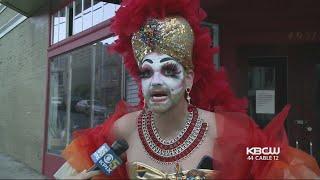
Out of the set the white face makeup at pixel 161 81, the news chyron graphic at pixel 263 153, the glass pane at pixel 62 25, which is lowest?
the news chyron graphic at pixel 263 153

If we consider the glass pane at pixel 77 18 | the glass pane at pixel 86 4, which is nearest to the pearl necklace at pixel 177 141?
the glass pane at pixel 86 4

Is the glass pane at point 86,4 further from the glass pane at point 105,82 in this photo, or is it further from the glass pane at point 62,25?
the glass pane at point 62,25

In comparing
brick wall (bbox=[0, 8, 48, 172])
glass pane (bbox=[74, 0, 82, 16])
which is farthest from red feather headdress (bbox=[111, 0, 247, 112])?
brick wall (bbox=[0, 8, 48, 172])

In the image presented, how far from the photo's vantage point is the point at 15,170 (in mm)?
12180

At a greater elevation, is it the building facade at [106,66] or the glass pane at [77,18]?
the glass pane at [77,18]

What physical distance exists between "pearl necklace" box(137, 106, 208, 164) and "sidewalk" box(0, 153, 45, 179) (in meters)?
8.86

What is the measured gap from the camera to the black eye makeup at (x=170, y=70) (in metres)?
2.59

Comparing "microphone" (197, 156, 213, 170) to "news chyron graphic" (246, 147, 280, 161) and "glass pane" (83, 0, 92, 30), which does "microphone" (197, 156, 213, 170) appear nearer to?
"news chyron graphic" (246, 147, 280, 161)

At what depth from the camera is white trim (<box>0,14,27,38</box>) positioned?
45.9ft

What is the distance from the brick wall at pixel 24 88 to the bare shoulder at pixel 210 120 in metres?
9.58

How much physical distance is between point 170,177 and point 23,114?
11701mm

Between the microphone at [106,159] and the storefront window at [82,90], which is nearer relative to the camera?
the microphone at [106,159]

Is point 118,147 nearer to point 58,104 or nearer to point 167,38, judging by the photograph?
point 167,38

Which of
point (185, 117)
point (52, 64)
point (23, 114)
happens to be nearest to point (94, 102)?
point (52, 64)
